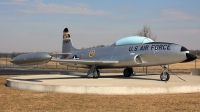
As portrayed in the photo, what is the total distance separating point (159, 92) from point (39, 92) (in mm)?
5821

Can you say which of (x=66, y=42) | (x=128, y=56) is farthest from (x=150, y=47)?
(x=66, y=42)

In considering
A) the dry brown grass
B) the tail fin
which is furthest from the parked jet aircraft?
the dry brown grass

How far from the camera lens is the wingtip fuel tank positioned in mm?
16672

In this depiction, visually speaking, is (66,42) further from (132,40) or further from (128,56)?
(128,56)

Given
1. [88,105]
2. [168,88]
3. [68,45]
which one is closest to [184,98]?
[168,88]

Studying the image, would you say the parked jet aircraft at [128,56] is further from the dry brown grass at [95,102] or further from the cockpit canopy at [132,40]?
the dry brown grass at [95,102]

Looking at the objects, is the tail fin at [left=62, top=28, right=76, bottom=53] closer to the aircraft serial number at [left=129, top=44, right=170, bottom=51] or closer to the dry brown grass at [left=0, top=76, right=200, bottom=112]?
the aircraft serial number at [left=129, top=44, right=170, bottom=51]

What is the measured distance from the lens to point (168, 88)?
1496 centimetres

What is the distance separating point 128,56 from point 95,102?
784 centimetres

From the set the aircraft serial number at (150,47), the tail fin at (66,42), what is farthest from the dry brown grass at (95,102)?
the tail fin at (66,42)

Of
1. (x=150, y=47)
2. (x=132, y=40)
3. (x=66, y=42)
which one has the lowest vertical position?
(x=150, y=47)

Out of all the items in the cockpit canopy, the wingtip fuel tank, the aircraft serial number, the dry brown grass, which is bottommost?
the dry brown grass

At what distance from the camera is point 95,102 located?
40.4 ft

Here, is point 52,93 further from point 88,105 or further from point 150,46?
point 150,46
